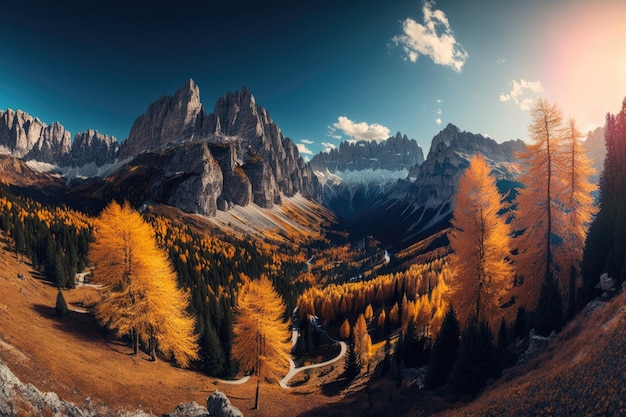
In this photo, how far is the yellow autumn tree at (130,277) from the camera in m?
28.2

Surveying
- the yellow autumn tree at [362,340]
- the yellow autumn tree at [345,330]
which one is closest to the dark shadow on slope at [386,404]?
the yellow autumn tree at [362,340]

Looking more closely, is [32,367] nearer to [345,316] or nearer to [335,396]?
[335,396]

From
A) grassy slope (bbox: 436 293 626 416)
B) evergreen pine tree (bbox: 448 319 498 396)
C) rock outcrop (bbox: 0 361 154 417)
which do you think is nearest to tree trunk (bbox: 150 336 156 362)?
rock outcrop (bbox: 0 361 154 417)

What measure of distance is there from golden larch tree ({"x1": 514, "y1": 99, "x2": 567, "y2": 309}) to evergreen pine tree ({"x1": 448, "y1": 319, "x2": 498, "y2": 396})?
30.2ft

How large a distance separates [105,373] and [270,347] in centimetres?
1567

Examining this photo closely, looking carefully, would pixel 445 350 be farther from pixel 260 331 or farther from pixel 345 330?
pixel 345 330

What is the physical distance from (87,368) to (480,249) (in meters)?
32.9

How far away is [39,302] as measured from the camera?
3488 centimetres

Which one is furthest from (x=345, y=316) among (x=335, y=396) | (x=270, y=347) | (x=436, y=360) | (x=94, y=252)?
(x=94, y=252)

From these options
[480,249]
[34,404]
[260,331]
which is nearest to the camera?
[34,404]

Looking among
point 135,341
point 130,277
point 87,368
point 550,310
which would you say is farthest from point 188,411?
point 550,310

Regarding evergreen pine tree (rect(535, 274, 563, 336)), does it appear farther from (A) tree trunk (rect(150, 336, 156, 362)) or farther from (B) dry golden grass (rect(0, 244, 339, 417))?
(A) tree trunk (rect(150, 336, 156, 362))

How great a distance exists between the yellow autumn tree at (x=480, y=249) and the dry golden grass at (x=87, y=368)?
21.0 metres

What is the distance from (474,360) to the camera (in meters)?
20.0
